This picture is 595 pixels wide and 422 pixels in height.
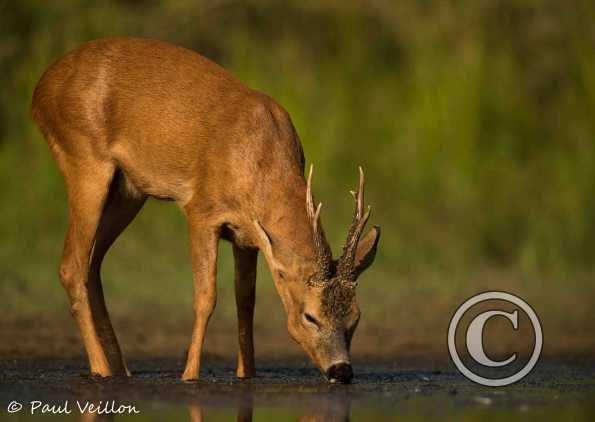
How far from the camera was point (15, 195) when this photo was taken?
1465cm

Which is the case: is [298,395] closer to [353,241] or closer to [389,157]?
[353,241]

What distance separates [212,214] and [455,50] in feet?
24.7

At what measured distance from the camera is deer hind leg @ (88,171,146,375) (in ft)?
34.0

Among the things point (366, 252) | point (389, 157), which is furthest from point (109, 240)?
point (389, 157)

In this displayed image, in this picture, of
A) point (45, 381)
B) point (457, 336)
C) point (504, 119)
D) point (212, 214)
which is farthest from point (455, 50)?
point (45, 381)

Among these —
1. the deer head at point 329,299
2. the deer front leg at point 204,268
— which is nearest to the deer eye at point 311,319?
the deer head at point 329,299

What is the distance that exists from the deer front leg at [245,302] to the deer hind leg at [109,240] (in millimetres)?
869

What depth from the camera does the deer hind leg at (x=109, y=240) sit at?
10359mm

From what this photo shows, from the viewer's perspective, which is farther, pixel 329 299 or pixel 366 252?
pixel 366 252

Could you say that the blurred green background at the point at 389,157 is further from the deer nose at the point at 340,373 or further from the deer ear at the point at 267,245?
the deer nose at the point at 340,373

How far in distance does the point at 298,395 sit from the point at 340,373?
36 cm

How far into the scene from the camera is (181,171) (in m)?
10.1

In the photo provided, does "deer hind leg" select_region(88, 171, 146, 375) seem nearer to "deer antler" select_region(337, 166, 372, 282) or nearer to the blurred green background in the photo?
the blurred green background

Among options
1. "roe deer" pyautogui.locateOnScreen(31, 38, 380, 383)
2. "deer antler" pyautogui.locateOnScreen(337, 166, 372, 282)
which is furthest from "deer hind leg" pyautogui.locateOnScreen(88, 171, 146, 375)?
"deer antler" pyautogui.locateOnScreen(337, 166, 372, 282)
